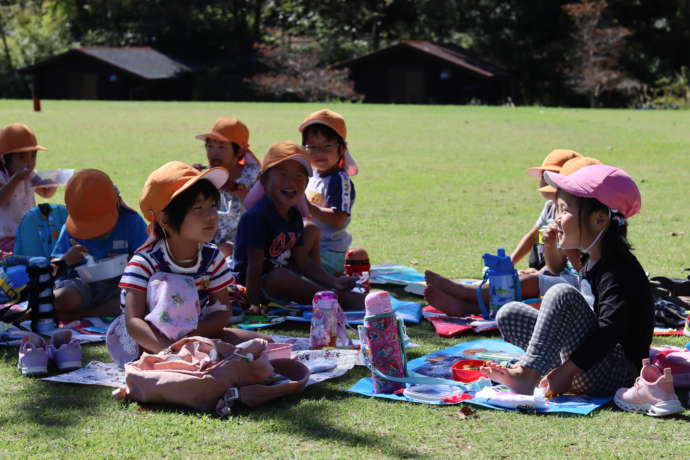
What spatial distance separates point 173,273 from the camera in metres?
4.86

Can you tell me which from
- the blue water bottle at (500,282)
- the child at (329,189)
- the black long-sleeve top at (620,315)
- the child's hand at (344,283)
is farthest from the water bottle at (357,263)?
the black long-sleeve top at (620,315)

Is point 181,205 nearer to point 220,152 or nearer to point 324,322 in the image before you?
point 324,322

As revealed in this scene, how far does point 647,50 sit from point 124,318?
4378 cm

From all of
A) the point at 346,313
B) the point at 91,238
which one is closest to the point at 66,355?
the point at 91,238

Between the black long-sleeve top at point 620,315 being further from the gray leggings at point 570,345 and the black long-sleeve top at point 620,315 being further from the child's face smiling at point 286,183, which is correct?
the child's face smiling at point 286,183

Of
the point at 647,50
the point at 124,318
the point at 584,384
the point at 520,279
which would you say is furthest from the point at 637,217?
the point at 647,50

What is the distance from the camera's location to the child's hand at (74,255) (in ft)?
19.9

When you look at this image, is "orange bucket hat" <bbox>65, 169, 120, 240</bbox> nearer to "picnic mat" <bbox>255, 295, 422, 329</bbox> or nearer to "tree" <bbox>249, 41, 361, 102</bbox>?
"picnic mat" <bbox>255, 295, 422, 329</bbox>

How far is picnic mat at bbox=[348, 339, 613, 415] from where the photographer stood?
14.0 ft

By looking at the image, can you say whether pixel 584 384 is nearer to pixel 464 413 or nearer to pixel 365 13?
pixel 464 413

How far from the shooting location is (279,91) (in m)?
47.4

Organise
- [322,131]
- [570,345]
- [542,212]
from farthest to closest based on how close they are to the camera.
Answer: [322,131] → [542,212] → [570,345]

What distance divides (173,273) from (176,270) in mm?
21

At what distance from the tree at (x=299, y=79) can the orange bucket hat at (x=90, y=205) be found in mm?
40177
